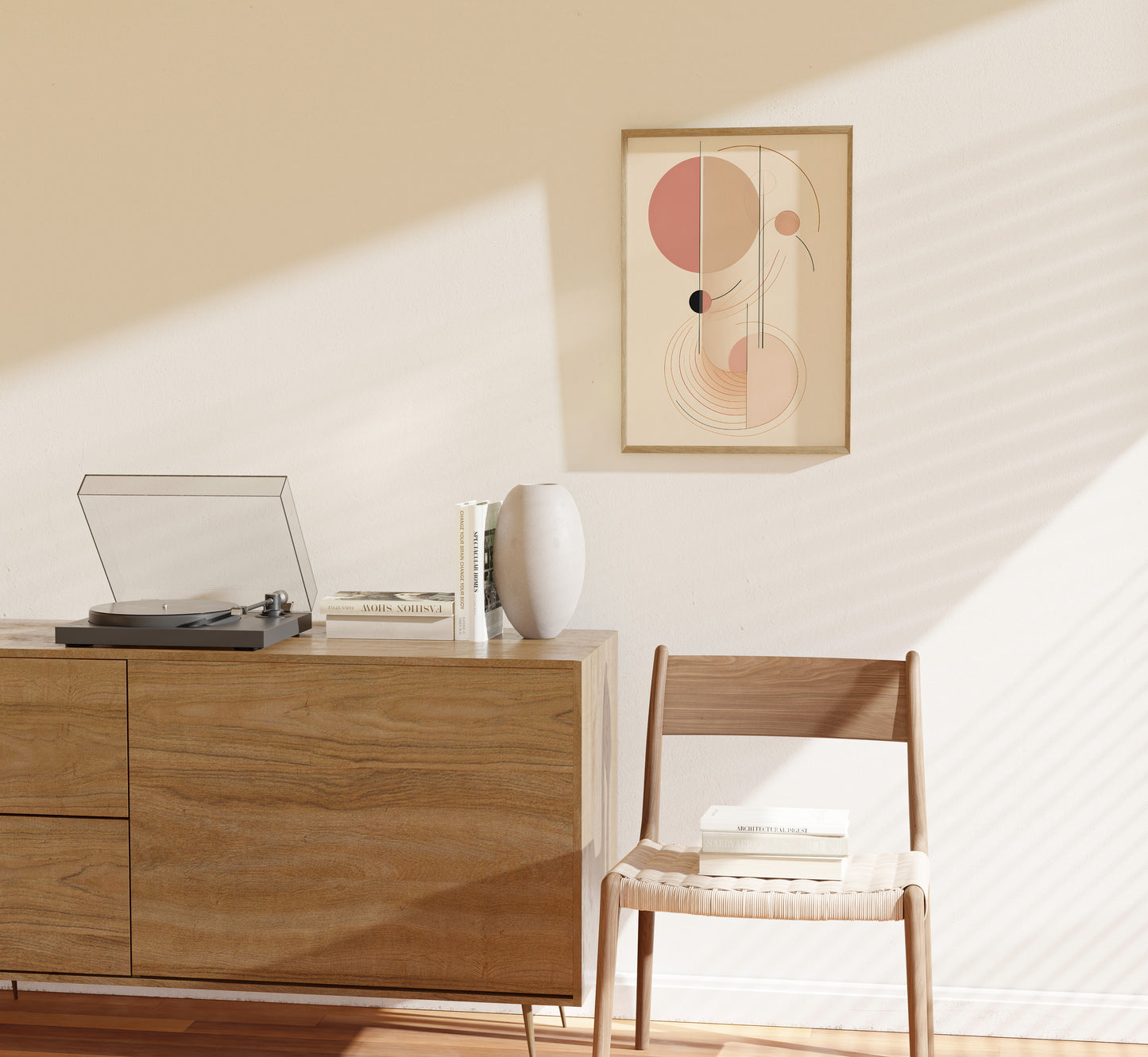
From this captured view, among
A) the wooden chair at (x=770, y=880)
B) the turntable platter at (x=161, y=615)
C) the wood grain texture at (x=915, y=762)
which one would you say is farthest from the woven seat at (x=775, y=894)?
the turntable platter at (x=161, y=615)

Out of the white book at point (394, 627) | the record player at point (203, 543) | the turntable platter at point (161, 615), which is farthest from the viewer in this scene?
the record player at point (203, 543)

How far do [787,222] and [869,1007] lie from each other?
1644 mm

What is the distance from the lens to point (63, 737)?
2164mm

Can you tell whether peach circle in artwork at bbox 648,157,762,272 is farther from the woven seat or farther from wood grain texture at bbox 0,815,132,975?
wood grain texture at bbox 0,815,132,975

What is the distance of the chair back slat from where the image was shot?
2256 mm

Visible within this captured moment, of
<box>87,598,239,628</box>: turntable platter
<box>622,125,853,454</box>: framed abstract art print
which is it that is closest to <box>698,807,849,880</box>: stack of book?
<box>622,125,853,454</box>: framed abstract art print

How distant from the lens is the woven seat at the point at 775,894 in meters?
1.86

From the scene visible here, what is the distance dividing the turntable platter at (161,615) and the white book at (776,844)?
1003 millimetres

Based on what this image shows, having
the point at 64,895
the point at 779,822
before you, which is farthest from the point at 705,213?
the point at 64,895

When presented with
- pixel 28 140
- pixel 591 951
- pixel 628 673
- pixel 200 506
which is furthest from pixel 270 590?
pixel 28 140

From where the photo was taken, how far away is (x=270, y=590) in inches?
97.0

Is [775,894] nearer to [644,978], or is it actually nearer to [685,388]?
[644,978]

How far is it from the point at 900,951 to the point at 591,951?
→ 2.27 feet

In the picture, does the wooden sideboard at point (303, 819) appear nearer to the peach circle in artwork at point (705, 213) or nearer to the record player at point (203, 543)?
the record player at point (203, 543)
